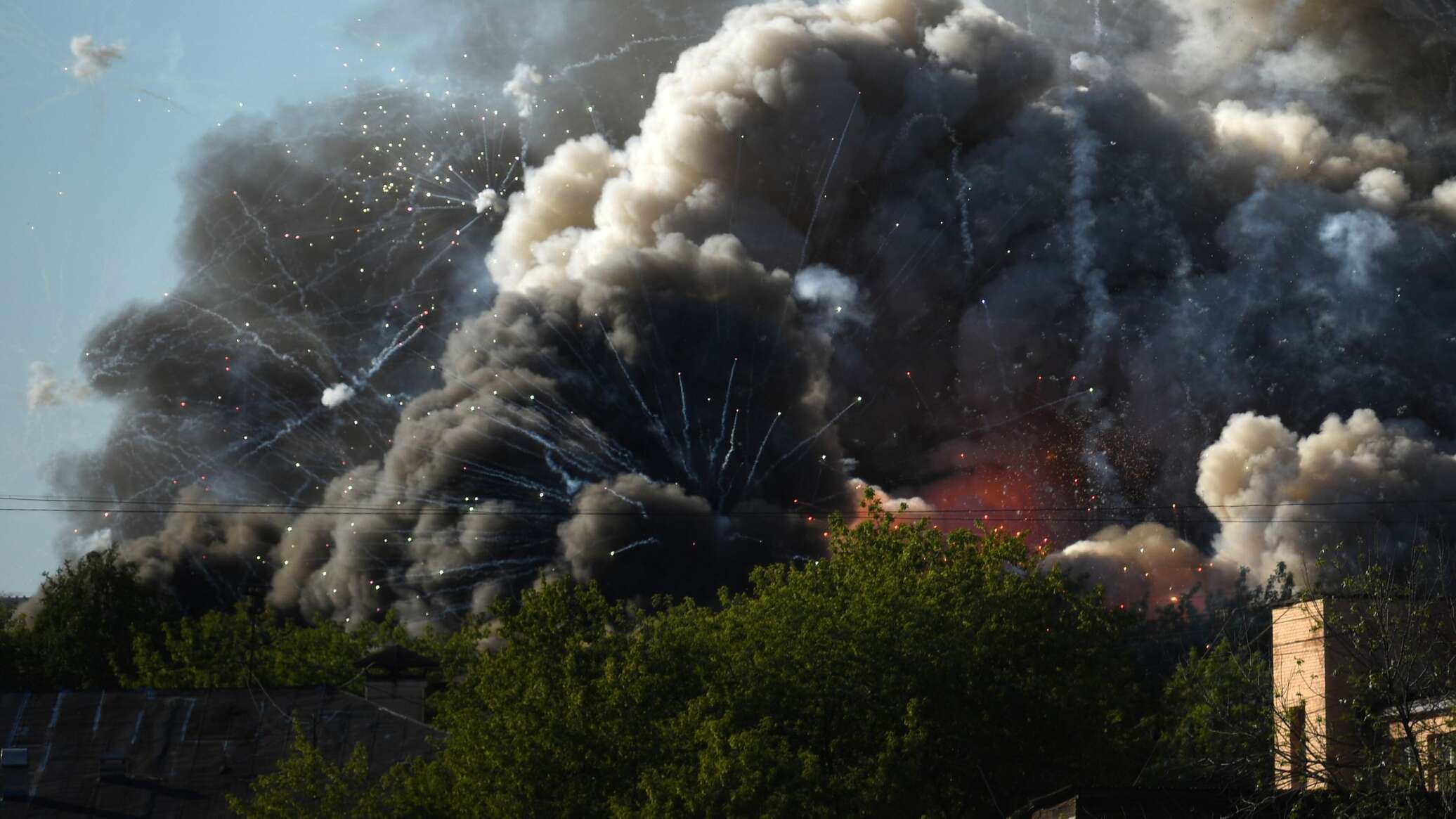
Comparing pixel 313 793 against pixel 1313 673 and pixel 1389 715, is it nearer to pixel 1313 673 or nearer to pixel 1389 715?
pixel 1313 673

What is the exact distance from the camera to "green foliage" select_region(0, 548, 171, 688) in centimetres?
6981

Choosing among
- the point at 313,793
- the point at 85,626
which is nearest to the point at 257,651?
the point at 85,626

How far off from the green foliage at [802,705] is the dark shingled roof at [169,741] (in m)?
3.86

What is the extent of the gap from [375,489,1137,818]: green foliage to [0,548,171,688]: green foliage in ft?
134

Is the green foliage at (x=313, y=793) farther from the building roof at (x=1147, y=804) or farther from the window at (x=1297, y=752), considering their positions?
the window at (x=1297, y=752)

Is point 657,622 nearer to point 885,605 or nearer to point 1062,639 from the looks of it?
point 885,605

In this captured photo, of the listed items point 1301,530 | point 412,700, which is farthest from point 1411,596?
point 1301,530

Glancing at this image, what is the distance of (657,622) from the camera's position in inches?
1292

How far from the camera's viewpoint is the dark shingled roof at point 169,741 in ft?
114

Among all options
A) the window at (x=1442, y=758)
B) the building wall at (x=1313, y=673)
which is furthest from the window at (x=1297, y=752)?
the building wall at (x=1313, y=673)

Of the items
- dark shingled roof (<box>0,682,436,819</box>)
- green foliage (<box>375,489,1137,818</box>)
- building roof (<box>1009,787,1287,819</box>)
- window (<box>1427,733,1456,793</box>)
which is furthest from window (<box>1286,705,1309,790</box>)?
dark shingled roof (<box>0,682,436,819</box>)

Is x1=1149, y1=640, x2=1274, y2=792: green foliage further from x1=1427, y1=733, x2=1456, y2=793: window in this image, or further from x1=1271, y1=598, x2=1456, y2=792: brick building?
x1=1427, y1=733, x2=1456, y2=793: window

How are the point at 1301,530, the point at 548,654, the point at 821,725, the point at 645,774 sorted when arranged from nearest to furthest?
1. the point at 645,774
2. the point at 821,725
3. the point at 548,654
4. the point at 1301,530

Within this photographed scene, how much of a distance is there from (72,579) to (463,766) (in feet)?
169
